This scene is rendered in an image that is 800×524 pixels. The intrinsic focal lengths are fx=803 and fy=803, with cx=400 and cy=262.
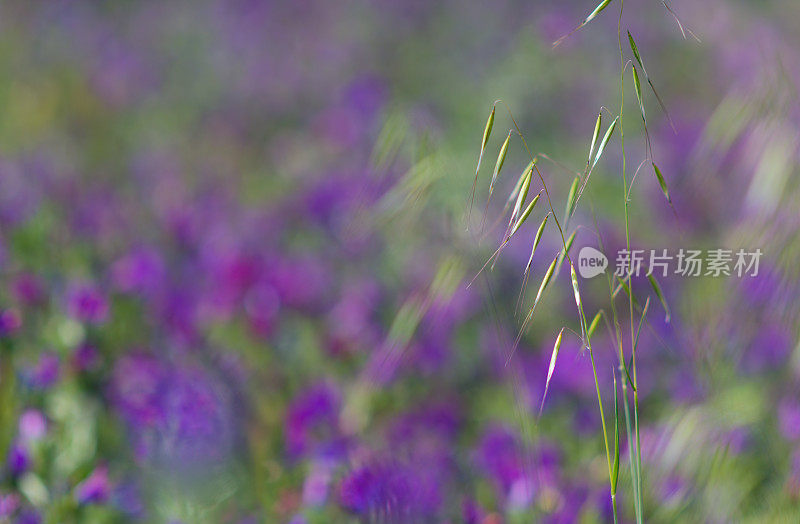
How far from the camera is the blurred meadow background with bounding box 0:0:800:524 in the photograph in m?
1.16

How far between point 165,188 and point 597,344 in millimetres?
1430

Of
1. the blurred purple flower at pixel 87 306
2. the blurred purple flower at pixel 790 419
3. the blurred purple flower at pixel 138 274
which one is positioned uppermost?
the blurred purple flower at pixel 790 419

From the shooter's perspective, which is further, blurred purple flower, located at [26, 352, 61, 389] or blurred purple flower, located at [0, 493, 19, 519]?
blurred purple flower, located at [26, 352, 61, 389]

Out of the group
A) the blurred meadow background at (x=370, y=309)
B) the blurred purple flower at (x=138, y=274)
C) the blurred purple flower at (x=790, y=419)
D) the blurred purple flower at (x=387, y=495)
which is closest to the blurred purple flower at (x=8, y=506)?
the blurred meadow background at (x=370, y=309)

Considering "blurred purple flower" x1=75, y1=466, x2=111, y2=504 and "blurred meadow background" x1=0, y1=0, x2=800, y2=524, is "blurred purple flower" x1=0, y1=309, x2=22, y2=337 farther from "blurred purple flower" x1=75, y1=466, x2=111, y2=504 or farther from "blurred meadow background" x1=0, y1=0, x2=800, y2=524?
"blurred purple flower" x1=75, y1=466, x2=111, y2=504

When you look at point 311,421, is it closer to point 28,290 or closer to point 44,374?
point 44,374

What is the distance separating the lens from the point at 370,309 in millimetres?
1851

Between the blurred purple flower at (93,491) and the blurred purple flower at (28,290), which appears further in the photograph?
the blurred purple flower at (28,290)

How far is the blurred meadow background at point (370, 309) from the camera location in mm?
1160

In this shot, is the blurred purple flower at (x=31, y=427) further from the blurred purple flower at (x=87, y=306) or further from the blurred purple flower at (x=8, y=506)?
the blurred purple flower at (x=87, y=306)

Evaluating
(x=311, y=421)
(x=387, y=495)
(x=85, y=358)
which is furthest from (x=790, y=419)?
(x=85, y=358)

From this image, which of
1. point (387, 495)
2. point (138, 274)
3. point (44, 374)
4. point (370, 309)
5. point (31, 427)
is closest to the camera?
point (387, 495)

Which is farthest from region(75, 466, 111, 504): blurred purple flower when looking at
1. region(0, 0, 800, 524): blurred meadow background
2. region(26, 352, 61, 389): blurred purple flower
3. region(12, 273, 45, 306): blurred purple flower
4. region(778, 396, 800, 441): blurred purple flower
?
region(778, 396, 800, 441): blurred purple flower

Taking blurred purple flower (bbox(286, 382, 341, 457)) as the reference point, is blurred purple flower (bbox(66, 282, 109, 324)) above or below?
above
